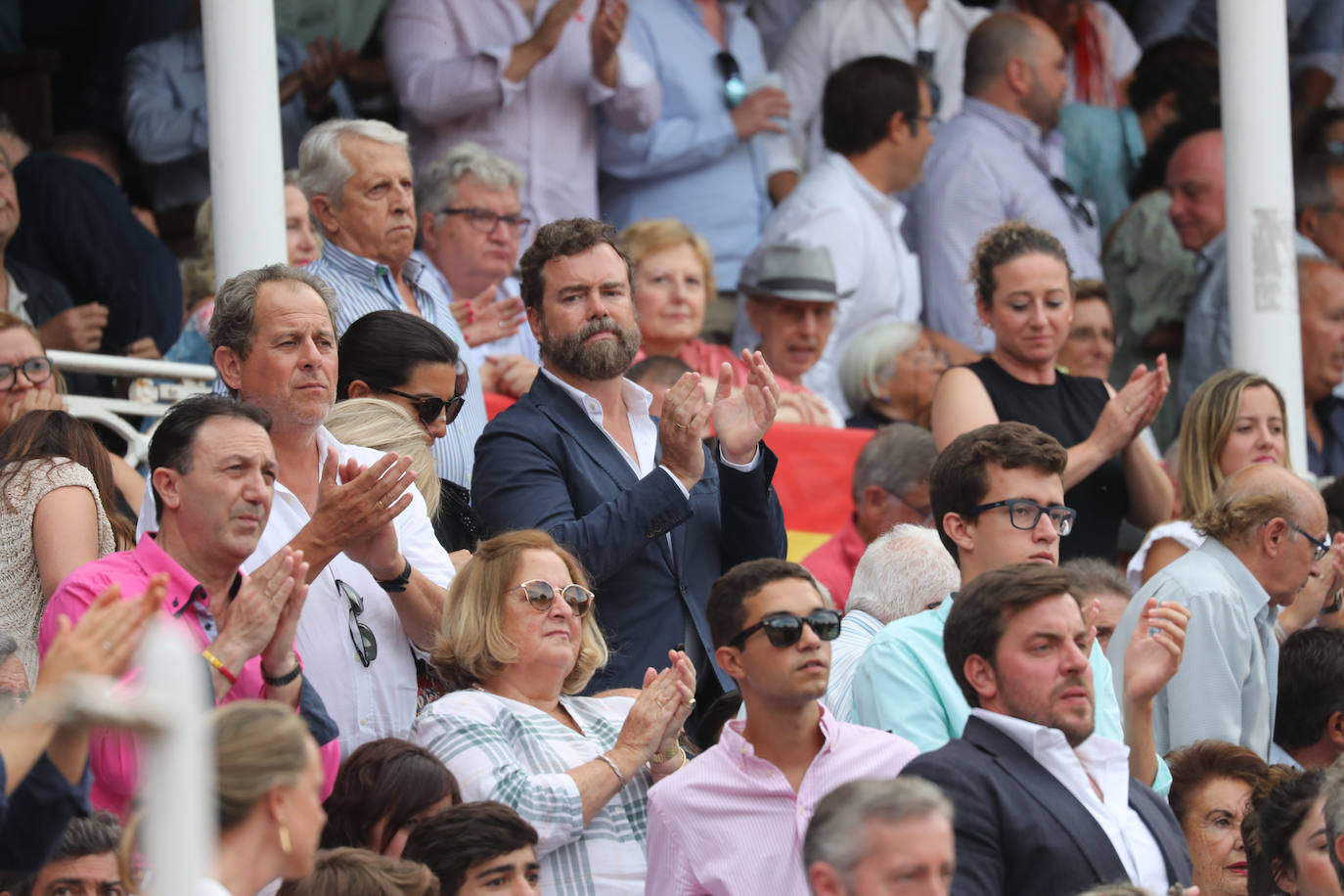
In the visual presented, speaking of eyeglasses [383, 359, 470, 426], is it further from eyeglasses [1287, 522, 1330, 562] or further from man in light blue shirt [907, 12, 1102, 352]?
man in light blue shirt [907, 12, 1102, 352]

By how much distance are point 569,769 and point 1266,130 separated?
5097 millimetres

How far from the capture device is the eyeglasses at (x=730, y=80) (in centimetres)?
933

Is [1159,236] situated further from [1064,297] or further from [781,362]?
[1064,297]

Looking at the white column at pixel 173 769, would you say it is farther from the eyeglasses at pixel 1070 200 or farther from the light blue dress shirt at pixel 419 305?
the eyeglasses at pixel 1070 200

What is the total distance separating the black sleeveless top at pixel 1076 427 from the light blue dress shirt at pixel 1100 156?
3945mm

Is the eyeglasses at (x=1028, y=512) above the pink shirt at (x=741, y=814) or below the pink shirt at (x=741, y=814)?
above

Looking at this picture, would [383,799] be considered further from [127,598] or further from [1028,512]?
[1028,512]

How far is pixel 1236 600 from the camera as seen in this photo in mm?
5621

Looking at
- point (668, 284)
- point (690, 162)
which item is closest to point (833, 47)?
point (690, 162)

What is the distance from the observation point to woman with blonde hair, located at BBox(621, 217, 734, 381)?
7797 millimetres

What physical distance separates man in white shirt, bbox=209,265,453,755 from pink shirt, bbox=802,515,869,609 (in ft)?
6.22

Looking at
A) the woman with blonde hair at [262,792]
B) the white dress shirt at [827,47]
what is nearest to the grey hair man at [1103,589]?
the woman with blonde hair at [262,792]

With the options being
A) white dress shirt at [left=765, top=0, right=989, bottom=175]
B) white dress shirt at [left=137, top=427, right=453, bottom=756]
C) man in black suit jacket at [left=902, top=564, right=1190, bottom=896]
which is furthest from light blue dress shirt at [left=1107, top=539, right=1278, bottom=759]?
white dress shirt at [left=765, top=0, right=989, bottom=175]

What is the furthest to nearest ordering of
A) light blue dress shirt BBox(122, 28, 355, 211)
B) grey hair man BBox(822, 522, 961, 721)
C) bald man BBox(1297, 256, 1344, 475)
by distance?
bald man BBox(1297, 256, 1344, 475) < light blue dress shirt BBox(122, 28, 355, 211) < grey hair man BBox(822, 522, 961, 721)
